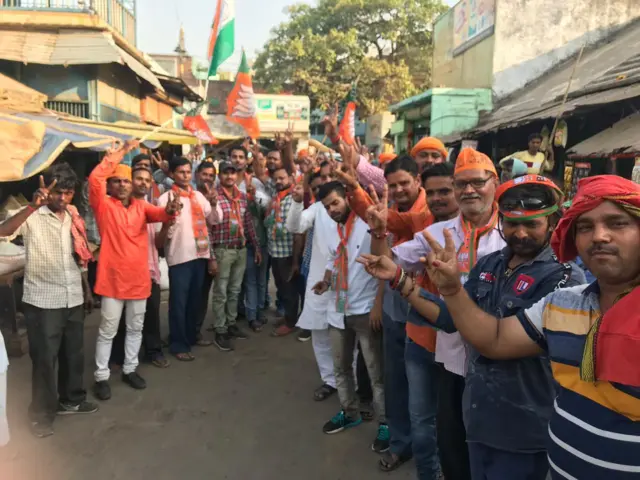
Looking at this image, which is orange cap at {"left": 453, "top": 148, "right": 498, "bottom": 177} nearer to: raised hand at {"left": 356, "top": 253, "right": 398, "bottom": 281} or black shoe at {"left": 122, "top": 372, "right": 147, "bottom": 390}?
raised hand at {"left": 356, "top": 253, "right": 398, "bottom": 281}

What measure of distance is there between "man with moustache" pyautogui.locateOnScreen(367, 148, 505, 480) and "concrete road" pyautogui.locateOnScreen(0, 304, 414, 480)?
2.65 ft

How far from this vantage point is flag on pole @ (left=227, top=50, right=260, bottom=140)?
24.2ft

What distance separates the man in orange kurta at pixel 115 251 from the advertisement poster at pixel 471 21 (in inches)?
482

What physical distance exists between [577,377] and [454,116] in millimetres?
13473

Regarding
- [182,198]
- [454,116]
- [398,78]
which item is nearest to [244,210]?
[182,198]

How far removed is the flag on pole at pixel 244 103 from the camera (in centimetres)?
737

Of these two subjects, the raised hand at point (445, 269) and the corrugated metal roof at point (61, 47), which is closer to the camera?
the raised hand at point (445, 269)

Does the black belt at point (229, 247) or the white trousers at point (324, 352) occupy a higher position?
the black belt at point (229, 247)

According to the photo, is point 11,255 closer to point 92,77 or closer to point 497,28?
point 92,77

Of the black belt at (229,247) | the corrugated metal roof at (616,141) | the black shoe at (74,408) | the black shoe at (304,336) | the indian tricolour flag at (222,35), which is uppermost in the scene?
the indian tricolour flag at (222,35)

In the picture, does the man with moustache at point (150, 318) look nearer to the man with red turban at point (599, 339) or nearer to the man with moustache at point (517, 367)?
the man with moustache at point (517, 367)

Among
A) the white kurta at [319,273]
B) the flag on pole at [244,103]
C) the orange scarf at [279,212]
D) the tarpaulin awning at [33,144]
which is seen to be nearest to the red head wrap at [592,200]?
the white kurta at [319,273]

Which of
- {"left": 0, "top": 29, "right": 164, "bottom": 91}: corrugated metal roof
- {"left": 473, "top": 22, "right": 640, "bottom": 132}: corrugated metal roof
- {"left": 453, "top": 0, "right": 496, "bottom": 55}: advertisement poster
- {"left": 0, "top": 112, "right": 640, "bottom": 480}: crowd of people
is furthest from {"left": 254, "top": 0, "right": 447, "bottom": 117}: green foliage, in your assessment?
{"left": 0, "top": 112, "right": 640, "bottom": 480}: crowd of people

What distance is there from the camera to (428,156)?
4086mm
